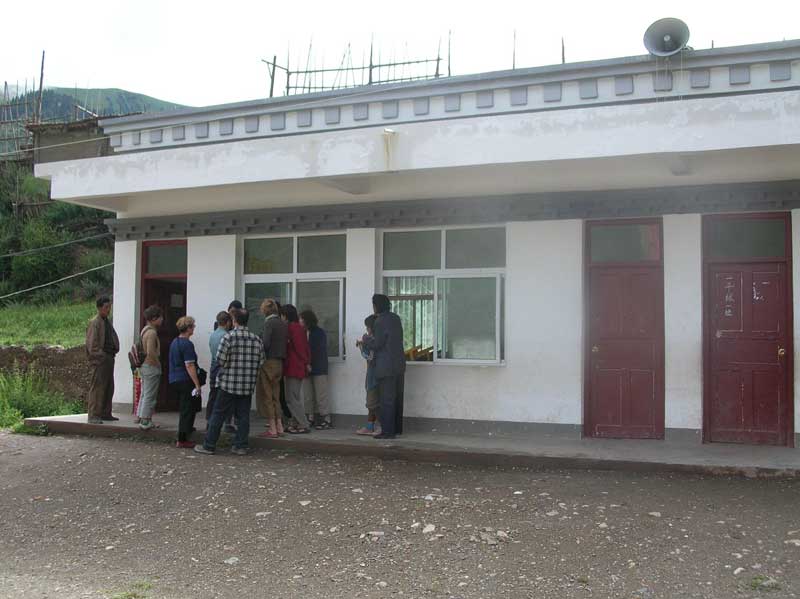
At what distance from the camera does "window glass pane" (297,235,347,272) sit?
34.1 ft

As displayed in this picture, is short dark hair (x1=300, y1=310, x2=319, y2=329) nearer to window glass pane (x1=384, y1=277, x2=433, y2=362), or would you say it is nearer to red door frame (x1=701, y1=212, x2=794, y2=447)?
window glass pane (x1=384, y1=277, x2=433, y2=362)

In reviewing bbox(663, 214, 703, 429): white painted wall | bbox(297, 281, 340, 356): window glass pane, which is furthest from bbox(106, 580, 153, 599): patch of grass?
bbox(663, 214, 703, 429): white painted wall

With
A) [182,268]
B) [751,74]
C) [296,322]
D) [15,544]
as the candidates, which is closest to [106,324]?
[182,268]

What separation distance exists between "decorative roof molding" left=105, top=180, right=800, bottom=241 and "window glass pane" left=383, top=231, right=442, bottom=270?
17 cm

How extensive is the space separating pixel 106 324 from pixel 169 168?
2303 millimetres

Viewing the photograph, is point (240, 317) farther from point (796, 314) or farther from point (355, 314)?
point (796, 314)

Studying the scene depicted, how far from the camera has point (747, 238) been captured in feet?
28.1

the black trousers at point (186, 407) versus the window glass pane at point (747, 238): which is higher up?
the window glass pane at point (747, 238)

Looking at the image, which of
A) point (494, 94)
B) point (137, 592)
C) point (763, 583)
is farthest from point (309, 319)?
point (763, 583)

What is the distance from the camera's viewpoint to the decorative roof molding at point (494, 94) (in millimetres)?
8414

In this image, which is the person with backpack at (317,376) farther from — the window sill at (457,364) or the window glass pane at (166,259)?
the window glass pane at (166,259)

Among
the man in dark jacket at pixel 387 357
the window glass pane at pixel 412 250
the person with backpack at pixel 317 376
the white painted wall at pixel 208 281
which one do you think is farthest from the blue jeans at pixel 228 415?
Result: the window glass pane at pixel 412 250

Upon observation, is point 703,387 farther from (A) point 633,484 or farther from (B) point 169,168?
(B) point 169,168

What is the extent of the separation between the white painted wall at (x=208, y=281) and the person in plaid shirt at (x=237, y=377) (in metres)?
2.07
